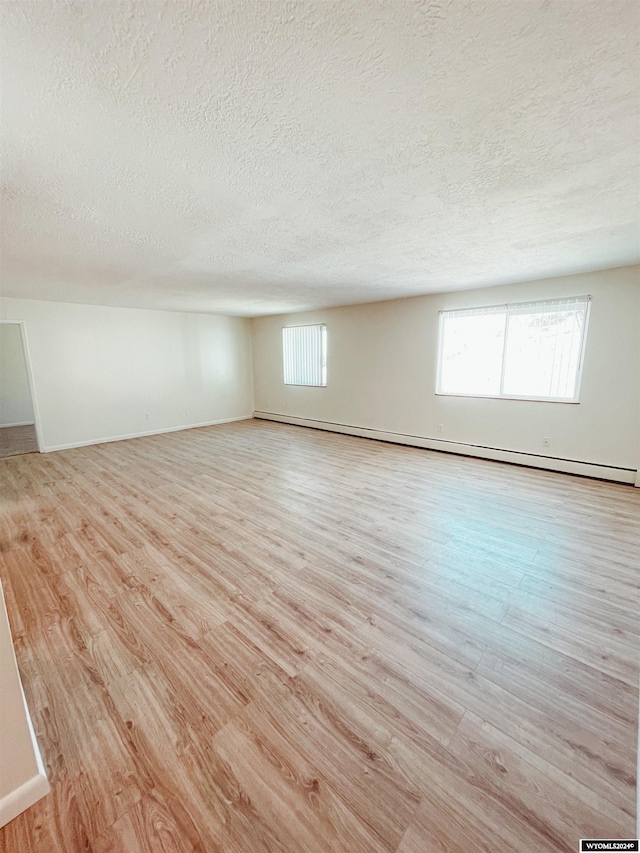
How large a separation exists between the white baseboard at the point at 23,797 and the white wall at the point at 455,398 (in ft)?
16.5

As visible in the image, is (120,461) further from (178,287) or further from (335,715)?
(335,715)

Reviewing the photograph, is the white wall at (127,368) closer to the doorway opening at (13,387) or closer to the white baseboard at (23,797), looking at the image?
the doorway opening at (13,387)

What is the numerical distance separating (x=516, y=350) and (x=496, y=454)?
144 cm

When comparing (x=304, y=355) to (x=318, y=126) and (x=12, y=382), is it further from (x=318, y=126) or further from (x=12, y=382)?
(x=12, y=382)

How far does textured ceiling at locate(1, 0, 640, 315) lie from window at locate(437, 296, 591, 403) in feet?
4.13

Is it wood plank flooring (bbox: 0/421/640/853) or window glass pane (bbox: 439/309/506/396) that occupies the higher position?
window glass pane (bbox: 439/309/506/396)

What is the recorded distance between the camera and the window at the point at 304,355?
6656mm

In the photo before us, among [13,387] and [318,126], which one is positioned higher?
[318,126]

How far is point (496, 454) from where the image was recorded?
469cm

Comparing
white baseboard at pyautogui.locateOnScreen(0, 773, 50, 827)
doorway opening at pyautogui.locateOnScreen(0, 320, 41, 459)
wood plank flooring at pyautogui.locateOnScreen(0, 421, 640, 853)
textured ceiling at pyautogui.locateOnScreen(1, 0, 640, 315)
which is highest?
textured ceiling at pyautogui.locateOnScreen(1, 0, 640, 315)

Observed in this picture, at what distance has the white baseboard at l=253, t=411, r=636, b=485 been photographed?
12.7ft

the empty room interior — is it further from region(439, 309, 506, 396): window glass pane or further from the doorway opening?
the doorway opening

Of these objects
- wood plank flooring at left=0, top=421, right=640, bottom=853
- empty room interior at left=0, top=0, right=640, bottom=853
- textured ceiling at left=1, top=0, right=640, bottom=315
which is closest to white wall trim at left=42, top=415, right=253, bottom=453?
empty room interior at left=0, top=0, right=640, bottom=853

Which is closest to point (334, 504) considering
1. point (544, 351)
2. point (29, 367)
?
point (544, 351)
